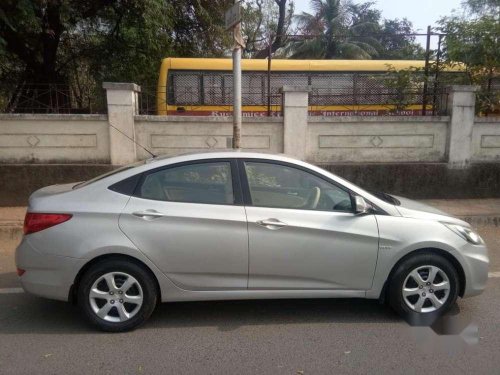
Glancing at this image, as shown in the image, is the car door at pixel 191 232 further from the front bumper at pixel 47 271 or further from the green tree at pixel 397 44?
the green tree at pixel 397 44

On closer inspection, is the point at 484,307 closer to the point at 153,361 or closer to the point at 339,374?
the point at 339,374

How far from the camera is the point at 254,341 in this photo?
3.62m

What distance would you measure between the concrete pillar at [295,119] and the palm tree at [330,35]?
1648 centimetres

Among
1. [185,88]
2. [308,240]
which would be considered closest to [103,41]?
[185,88]

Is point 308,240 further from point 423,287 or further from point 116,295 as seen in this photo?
point 116,295

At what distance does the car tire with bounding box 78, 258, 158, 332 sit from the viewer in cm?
368

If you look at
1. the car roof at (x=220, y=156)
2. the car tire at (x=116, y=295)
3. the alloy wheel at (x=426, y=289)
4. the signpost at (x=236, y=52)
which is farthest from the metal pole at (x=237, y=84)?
the alloy wheel at (x=426, y=289)

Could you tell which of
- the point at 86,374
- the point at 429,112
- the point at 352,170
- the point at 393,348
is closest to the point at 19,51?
the point at 352,170

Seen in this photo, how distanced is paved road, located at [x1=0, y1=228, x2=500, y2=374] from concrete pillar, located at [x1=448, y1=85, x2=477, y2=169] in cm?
511

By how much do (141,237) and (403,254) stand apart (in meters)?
2.10

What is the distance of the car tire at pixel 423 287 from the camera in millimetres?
3887

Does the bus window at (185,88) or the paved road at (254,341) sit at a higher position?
the bus window at (185,88)

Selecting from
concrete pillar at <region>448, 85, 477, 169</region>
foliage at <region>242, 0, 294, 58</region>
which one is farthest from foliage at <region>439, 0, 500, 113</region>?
foliage at <region>242, 0, 294, 58</region>

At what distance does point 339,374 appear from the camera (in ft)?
10.3
